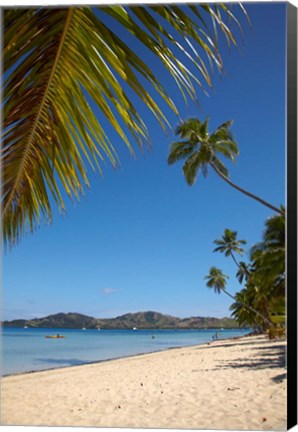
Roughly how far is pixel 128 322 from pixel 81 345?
6.65 feet

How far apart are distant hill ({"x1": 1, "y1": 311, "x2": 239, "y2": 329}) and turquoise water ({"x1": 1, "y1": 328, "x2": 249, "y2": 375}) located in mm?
82

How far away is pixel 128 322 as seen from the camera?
571cm

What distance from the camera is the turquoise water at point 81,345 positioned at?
512 cm

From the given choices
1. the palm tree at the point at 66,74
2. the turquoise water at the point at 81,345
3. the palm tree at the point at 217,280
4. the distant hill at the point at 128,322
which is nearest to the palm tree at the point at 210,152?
the palm tree at the point at 217,280

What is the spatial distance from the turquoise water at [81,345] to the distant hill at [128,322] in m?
0.08

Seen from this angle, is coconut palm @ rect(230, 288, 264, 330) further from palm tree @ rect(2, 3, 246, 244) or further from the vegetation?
palm tree @ rect(2, 3, 246, 244)

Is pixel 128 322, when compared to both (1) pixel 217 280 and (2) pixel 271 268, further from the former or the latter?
(2) pixel 271 268

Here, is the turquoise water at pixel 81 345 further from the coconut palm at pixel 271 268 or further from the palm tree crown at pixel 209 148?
the palm tree crown at pixel 209 148

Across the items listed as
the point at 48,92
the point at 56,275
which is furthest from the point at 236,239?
the point at 48,92

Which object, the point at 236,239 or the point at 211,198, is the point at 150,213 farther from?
the point at 236,239

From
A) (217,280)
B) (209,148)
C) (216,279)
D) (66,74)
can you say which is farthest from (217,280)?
(66,74)

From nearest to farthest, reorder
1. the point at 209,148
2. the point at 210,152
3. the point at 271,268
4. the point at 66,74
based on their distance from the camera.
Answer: the point at 66,74, the point at 210,152, the point at 209,148, the point at 271,268

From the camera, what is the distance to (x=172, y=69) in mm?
1057

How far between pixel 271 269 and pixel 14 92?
7706 millimetres
